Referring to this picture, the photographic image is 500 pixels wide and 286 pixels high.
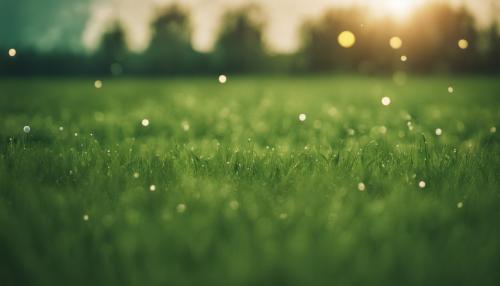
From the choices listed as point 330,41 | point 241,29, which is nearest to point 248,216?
point 330,41

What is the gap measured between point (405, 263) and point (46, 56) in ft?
150

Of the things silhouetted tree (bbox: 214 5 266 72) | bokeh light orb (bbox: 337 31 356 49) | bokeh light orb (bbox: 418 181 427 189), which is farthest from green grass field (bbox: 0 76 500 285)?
bokeh light orb (bbox: 337 31 356 49)

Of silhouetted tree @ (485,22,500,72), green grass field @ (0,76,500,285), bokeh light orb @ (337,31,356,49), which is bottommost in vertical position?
green grass field @ (0,76,500,285)

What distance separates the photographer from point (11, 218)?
82.6 inches

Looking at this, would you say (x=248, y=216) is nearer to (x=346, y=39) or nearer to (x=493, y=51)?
(x=493, y=51)

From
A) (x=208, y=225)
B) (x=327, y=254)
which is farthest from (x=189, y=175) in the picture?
(x=327, y=254)

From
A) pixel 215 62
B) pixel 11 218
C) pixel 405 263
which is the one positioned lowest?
pixel 405 263

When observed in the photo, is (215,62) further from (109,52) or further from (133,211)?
(133,211)

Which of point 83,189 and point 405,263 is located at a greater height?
point 83,189

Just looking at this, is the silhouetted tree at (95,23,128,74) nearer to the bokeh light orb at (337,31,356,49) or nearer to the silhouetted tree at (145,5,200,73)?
the silhouetted tree at (145,5,200,73)

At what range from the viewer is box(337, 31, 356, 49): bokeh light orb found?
2054 inches

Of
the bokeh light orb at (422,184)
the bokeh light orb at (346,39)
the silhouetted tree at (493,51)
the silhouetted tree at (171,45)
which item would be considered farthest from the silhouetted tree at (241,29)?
the bokeh light orb at (422,184)

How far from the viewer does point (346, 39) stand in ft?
177

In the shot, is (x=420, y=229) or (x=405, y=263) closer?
(x=405, y=263)
